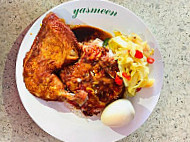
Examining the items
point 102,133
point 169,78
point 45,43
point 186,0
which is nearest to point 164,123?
point 169,78

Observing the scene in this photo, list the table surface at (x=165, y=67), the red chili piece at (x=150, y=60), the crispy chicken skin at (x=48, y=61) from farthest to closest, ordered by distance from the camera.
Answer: the table surface at (x=165, y=67), the red chili piece at (x=150, y=60), the crispy chicken skin at (x=48, y=61)

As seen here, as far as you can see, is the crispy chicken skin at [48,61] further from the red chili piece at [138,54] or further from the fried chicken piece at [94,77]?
the red chili piece at [138,54]

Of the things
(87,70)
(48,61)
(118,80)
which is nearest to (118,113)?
(118,80)

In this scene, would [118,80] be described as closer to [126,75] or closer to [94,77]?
[126,75]

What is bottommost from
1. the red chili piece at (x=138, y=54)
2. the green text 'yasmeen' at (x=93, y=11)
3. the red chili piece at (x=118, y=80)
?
Answer: the red chili piece at (x=118, y=80)

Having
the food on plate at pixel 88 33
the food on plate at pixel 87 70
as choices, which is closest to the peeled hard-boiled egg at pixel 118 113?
the food on plate at pixel 87 70

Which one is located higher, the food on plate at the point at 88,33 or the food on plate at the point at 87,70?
the food on plate at the point at 88,33

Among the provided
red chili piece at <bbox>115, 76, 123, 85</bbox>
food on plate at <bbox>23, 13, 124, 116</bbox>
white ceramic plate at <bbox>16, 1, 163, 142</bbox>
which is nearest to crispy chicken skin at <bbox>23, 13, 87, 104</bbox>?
food on plate at <bbox>23, 13, 124, 116</bbox>
